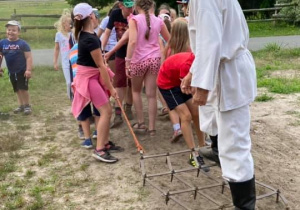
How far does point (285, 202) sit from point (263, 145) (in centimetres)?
150

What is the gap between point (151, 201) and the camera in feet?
12.4

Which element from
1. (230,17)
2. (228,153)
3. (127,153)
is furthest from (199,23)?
(127,153)

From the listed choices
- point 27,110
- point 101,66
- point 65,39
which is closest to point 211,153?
point 101,66

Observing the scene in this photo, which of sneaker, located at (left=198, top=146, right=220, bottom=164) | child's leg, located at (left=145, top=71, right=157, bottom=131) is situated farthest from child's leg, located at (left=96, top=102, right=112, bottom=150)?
sneaker, located at (left=198, top=146, right=220, bottom=164)

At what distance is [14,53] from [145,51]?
2569mm

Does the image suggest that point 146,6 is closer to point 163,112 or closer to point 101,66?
point 101,66

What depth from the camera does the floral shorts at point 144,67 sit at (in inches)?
210

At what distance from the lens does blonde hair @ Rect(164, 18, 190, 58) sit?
462 cm

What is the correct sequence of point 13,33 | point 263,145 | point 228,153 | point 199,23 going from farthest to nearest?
point 13,33 < point 263,145 < point 228,153 < point 199,23

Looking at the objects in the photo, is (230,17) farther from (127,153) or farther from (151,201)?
(127,153)

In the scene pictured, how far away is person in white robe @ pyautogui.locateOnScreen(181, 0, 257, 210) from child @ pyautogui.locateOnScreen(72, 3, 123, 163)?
1589 millimetres

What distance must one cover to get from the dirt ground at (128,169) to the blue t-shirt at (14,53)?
1.23 m

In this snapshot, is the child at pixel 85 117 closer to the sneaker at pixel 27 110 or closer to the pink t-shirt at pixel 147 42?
the pink t-shirt at pixel 147 42

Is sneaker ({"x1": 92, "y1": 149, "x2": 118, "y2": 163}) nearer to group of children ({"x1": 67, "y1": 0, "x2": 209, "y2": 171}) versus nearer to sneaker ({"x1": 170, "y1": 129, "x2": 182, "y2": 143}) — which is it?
group of children ({"x1": 67, "y1": 0, "x2": 209, "y2": 171})
